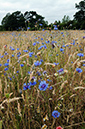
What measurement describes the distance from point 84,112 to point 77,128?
0.14m

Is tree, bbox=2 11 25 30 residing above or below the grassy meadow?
above

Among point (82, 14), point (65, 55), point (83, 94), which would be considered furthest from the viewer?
point (82, 14)

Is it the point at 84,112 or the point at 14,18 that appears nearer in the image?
the point at 84,112

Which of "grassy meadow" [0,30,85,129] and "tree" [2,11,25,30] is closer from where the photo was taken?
"grassy meadow" [0,30,85,129]

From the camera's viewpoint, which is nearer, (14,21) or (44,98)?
(44,98)

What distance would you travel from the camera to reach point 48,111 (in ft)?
3.80

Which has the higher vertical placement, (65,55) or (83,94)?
(65,55)

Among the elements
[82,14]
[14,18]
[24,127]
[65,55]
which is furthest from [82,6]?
[24,127]

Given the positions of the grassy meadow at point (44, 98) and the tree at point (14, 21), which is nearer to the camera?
the grassy meadow at point (44, 98)

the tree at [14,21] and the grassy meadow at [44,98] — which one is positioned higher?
the tree at [14,21]

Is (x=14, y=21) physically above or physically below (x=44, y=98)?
above

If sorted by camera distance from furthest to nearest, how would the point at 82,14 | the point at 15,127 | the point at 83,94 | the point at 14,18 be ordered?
the point at 82,14
the point at 14,18
the point at 83,94
the point at 15,127

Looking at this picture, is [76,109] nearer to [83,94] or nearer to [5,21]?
[83,94]

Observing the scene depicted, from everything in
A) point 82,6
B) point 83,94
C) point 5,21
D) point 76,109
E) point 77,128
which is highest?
point 82,6
